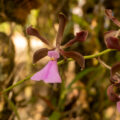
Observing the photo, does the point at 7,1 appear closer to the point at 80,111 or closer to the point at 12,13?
the point at 12,13

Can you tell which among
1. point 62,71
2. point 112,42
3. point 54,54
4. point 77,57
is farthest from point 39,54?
point 62,71

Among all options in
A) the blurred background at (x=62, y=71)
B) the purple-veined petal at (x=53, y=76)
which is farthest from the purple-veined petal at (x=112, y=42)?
the blurred background at (x=62, y=71)

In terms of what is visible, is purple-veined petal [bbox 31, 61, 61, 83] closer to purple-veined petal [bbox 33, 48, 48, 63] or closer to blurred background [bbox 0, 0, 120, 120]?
purple-veined petal [bbox 33, 48, 48, 63]

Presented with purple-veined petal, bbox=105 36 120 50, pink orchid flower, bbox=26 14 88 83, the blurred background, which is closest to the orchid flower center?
pink orchid flower, bbox=26 14 88 83

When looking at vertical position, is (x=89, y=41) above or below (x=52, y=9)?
below

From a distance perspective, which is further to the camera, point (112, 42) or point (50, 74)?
point (50, 74)

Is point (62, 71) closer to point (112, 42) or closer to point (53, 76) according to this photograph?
point (53, 76)

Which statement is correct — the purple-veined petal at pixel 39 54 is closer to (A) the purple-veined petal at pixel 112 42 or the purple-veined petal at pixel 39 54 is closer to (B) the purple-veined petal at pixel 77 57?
(B) the purple-veined petal at pixel 77 57

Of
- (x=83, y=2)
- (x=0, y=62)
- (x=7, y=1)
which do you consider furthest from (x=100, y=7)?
(x=0, y=62)
